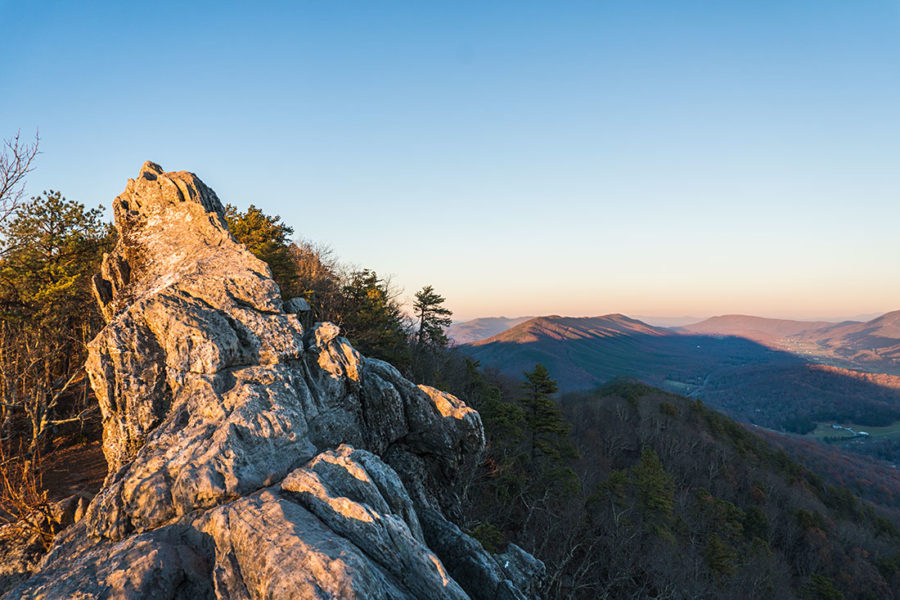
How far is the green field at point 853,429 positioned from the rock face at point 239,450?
222 m

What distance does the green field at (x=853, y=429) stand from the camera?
155 meters

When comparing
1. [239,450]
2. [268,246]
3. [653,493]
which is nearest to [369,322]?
[268,246]

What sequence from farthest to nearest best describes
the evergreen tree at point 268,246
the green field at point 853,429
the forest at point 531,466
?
the green field at point 853,429 → the evergreen tree at point 268,246 → the forest at point 531,466

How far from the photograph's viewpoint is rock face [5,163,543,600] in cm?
632

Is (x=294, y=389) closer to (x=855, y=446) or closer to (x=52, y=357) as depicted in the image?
(x=52, y=357)

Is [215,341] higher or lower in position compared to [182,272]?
lower

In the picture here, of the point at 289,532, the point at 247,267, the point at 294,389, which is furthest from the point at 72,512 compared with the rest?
the point at 289,532

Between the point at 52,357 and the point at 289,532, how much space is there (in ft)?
72.0

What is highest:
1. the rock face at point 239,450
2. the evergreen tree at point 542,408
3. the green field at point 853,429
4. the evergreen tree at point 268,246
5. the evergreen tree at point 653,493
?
the evergreen tree at point 268,246

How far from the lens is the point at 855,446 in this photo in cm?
14500

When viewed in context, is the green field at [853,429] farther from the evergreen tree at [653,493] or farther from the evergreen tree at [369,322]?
the evergreen tree at [369,322]

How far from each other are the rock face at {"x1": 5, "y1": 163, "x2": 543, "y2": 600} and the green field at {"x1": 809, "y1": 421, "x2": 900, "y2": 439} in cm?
22157

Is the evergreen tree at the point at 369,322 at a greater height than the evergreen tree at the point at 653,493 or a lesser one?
greater

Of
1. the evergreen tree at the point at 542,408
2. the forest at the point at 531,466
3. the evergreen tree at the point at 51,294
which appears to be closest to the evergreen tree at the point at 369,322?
the forest at the point at 531,466
